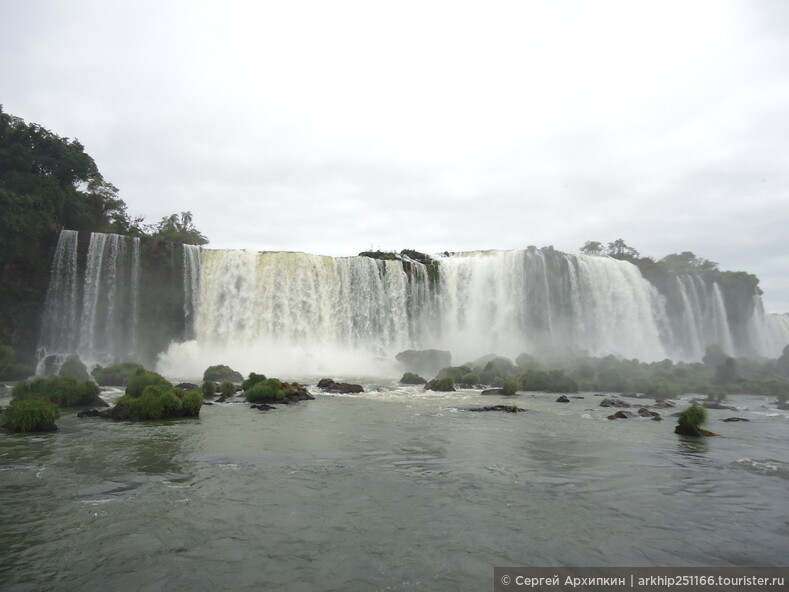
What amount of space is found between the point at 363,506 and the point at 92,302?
3422 cm

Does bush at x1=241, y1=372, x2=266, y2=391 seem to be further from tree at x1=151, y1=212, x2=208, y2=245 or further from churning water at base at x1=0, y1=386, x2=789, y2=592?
tree at x1=151, y1=212, x2=208, y2=245

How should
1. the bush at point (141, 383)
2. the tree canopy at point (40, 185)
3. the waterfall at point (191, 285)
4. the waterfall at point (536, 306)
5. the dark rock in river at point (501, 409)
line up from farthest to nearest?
the waterfall at point (536, 306), the waterfall at point (191, 285), the tree canopy at point (40, 185), the bush at point (141, 383), the dark rock in river at point (501, 409)

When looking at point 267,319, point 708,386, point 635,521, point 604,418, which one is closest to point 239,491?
point 635,521

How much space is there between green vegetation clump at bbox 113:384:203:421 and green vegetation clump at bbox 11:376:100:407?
2917 mm

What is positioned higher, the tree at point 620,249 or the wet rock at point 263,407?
the tree at point 620,249

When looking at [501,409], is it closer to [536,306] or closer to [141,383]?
[141,383]

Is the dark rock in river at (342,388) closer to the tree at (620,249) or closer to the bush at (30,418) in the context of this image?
the bush at (30,418)

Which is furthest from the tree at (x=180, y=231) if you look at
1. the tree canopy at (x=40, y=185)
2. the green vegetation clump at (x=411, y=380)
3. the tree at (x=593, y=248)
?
the tree at (x=593, y=248)

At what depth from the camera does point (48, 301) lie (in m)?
33.7

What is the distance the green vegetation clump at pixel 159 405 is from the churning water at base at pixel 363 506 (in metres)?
1.31

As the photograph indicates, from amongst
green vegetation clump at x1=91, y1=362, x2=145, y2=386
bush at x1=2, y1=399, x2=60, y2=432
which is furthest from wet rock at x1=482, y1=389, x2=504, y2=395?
bush at x1=2, y1=399, x2=60, y2=432

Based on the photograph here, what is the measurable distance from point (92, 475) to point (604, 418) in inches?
562

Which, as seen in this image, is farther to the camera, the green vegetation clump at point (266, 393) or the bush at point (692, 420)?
the green vegetation clump at point (266, 393)

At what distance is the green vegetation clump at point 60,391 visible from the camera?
52.7 ft
